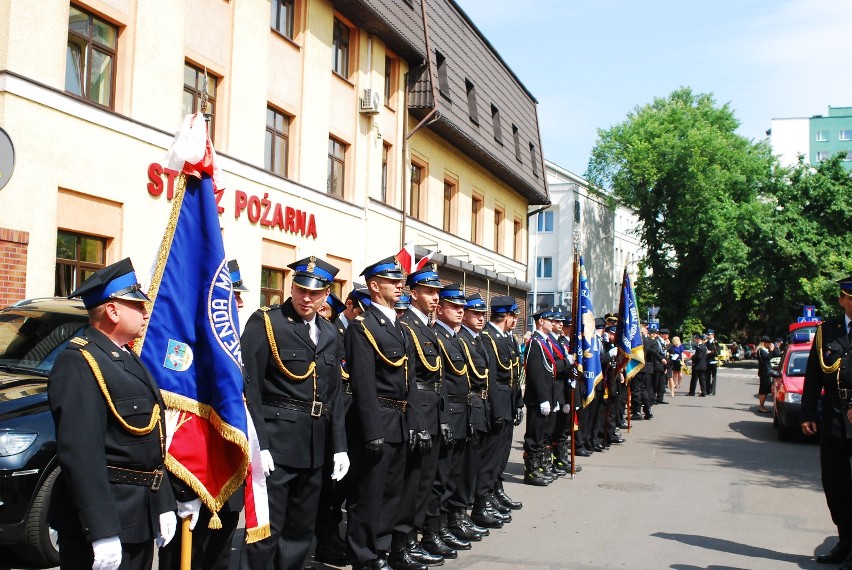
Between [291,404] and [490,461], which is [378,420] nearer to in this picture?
[291,404]

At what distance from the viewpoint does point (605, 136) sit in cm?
6166

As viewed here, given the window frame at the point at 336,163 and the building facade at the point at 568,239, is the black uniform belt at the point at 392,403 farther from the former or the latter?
the building facade at the point at 568,239

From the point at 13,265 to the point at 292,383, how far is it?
812cm

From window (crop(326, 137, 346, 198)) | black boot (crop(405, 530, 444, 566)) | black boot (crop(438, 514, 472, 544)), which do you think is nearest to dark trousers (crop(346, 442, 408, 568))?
black boot (crop(405, 530, 444, 566))

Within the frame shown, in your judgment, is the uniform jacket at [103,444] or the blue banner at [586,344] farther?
the blue banner at [586,344]

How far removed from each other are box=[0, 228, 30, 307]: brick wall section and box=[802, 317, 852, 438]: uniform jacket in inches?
398

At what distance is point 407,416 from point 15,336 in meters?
3.60

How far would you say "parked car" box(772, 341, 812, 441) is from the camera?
16.4 metres

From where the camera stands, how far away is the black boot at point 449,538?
25.4 feet

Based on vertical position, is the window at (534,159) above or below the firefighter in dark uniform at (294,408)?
above

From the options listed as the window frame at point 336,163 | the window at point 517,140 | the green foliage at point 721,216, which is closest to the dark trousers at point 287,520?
the window frame at point 336,163

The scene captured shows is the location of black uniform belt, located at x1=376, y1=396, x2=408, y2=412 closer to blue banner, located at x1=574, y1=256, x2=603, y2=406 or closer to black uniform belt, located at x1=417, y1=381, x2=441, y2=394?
black uniform belt, located at x1=417, y1=381, x2=441, y2=394

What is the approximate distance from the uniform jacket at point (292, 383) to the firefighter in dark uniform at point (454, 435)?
5.92 feet

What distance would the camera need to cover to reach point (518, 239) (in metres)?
38.2
